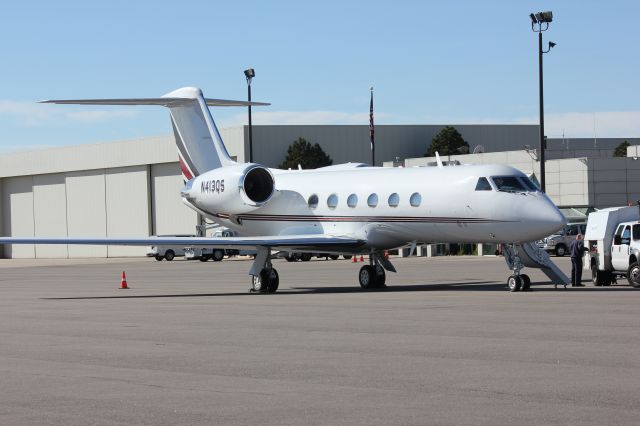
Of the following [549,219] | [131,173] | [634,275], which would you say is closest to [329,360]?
[549,219]

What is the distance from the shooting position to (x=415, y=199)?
89.2ft

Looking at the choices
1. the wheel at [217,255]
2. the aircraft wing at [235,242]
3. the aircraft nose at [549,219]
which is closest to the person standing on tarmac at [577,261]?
the aircraft nose at [549,219]

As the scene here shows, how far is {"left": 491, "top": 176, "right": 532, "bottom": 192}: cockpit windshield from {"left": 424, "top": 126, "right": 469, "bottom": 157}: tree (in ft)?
211

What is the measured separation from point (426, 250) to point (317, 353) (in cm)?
5188

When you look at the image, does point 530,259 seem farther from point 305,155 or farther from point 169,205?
point 169,205

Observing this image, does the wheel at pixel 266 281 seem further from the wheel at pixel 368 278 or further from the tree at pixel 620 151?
the tree at pixel 620 151

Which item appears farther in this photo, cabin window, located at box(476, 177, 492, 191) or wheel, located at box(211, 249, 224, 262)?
wheel, located at box(211, 249, 224, 262)

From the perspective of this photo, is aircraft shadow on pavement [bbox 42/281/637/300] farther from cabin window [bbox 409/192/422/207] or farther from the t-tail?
the t-tail

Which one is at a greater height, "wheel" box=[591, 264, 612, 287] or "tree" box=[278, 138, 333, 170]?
"tree" box=[278, 138, 333, 170]

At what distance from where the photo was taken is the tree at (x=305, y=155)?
8419cm

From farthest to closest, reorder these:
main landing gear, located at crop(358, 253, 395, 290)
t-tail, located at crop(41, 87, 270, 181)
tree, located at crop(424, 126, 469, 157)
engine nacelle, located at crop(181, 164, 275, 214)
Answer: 1. tree, located at crop(424, 126, 469, 157)
2. t-tail, located at crop(41, 87, 270, 181)
3. engine nacelle, located at crop(181, 164, 275, 214)
4. main landing gear, located at crop(358, 253, 395, 290)

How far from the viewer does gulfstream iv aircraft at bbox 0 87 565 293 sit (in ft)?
84.1

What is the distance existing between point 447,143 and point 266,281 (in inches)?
2583

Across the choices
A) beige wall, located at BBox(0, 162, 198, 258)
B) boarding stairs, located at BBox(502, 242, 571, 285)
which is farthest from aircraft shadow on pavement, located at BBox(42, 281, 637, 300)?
beige wall, located at BBox(0, 162, 198, 258)
